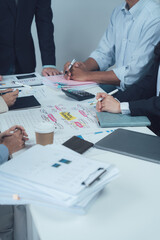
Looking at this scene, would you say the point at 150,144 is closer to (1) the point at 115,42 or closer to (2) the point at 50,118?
(2) the point at 50,118

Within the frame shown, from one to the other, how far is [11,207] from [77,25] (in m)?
2.69

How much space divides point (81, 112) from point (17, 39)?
1.13 m

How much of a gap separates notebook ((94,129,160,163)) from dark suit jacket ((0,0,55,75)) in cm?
139

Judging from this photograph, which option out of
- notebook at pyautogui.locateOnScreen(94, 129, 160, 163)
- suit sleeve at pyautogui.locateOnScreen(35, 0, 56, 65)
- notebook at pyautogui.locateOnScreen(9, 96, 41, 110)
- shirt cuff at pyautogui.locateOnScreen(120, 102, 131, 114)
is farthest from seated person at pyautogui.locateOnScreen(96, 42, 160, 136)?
suit sleeve at pyautogui.locateOnScreen(35, 0, 56, 65)

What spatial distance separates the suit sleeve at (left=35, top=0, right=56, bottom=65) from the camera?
2332 millimetres

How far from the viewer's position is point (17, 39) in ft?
7.29

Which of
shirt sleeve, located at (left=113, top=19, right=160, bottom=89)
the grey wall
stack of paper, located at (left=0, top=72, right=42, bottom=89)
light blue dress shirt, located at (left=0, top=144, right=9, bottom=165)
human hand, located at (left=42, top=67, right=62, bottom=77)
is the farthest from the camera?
the grey wall

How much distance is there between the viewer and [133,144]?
3.48 feet

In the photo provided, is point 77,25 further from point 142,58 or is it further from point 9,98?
point 9,98

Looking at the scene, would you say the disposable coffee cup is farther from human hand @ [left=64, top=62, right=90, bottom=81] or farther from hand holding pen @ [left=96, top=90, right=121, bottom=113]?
human hand @ [left=64, top=62, right=90, bottom=81]

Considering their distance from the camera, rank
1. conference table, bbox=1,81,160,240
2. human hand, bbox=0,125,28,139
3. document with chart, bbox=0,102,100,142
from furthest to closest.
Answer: document with chart, bbox=0,102,100,142 < human hand, bbox=0,125,28,139 < conference table, bbox=1,81,160,240

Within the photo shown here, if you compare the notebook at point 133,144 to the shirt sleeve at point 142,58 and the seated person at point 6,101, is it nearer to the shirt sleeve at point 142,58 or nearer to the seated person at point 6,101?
the seated person at point 6,101

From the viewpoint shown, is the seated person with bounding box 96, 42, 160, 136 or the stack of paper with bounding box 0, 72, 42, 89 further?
the stack of paper with bounding box 0, 72, 42, 89

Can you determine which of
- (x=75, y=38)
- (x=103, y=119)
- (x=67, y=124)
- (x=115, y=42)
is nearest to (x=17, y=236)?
(x=67, y=124)
